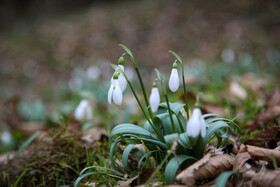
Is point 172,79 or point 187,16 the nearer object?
point 172,79

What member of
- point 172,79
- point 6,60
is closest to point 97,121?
point 172,79

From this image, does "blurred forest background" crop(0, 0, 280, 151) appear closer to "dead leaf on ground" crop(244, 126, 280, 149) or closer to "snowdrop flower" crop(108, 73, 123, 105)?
A: "dead leaf on ground" crop(244, 126, 280, 149)

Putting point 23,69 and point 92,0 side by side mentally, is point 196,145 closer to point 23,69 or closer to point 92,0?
point 23,69

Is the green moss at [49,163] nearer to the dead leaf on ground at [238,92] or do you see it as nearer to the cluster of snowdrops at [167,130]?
the cluster of snowdrops at [167,130]

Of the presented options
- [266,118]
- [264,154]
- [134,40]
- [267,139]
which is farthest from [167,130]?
[134,40]

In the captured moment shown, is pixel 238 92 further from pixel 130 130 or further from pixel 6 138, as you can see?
pixel 6 138

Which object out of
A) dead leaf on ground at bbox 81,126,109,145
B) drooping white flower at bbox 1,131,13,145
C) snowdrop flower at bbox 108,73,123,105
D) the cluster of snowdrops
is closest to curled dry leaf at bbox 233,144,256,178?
the cluster of snowdrops
